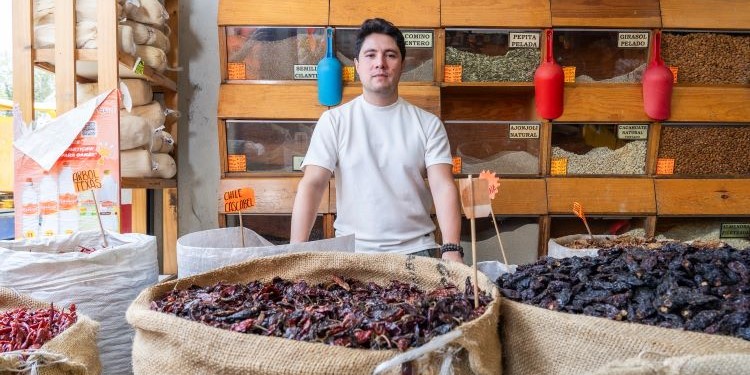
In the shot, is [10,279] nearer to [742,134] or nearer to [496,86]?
[496,86]

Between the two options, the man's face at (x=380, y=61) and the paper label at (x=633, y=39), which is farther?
the paper label at (x=633, y=39)

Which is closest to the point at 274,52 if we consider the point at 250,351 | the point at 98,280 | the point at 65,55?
the point at 65,55

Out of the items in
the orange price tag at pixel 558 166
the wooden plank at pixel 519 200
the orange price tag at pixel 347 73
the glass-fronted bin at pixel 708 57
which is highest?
the glass-fronted bin at pixel 708 57

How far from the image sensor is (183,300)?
3.23 ft

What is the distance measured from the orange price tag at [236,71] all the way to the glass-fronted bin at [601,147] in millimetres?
1690

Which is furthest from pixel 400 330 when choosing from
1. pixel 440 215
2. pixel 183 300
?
pixel 440 215

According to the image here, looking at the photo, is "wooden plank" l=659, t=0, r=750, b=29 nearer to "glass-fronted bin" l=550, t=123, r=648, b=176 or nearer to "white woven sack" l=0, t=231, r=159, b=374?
"glass-fronted bin" l=550, t=123, r=648, b=176

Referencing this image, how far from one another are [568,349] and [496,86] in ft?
6.80

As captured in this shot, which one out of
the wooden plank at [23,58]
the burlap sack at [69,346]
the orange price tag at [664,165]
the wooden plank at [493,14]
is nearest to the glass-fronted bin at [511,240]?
the orange price tag at [664,165]

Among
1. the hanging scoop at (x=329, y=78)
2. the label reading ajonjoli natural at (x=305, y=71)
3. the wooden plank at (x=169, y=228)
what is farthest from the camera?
the wooden plank at (x=169, y=228)

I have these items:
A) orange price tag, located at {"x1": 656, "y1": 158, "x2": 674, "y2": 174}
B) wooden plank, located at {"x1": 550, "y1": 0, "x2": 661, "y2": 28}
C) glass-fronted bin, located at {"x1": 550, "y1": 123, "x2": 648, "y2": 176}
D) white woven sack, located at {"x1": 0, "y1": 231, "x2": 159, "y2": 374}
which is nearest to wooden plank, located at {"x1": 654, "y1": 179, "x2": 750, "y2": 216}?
orange price tag, located at {"x1": 656, "y1": 158, "x2": 674, "y2": 174}

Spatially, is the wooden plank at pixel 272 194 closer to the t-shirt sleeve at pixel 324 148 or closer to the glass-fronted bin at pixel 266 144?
the glass-fronted bin at pixel 266 144

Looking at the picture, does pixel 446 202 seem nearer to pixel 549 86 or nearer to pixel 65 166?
pixel 549 86

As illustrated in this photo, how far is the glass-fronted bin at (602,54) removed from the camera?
2668 mm
